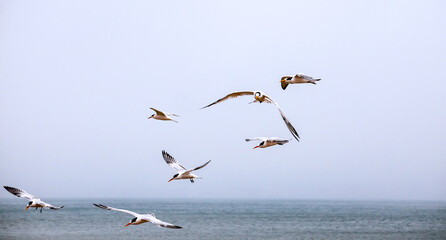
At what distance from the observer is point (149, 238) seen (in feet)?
176

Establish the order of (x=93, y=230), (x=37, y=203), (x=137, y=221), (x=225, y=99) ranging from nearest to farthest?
1. (x=137, y=221)
2. (x=225, y=99)
3. (x=37, y=203)
4. (x=93, y=230)

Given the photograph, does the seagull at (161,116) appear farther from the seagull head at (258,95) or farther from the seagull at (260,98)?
the seagull head at (258,95)

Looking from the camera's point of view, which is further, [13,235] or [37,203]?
[13,235]

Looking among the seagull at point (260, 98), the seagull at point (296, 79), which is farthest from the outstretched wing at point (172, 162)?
the seagull at point (296, 79)

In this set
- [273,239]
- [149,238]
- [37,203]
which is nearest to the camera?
[37,203]

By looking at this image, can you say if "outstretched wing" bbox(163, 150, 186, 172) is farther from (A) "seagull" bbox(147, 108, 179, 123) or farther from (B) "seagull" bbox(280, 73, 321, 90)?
(B) "seagull" bbox(280, 73, 321, 90)

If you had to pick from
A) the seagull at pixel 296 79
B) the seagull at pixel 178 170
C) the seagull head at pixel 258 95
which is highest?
the seagull at pixel 296 79

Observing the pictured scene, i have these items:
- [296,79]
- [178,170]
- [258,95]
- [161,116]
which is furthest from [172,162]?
[296,79]

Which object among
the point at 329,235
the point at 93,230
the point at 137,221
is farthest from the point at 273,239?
the point at 137,221

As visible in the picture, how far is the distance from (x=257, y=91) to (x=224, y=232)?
173 ft

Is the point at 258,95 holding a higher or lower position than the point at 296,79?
lower

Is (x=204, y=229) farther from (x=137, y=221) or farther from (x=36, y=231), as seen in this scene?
(x=137, y=221)

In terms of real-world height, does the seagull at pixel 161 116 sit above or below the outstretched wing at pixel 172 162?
above

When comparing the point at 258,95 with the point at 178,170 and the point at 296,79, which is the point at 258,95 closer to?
the point at 296,79
